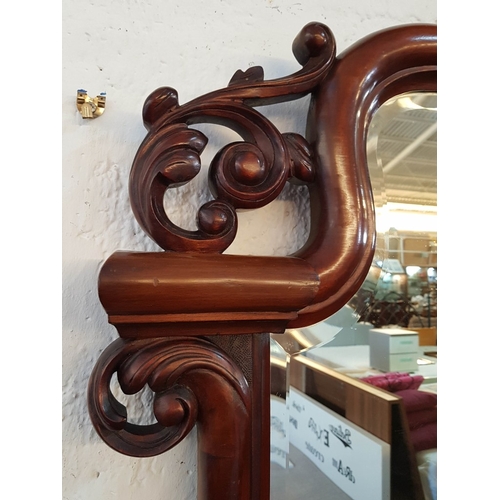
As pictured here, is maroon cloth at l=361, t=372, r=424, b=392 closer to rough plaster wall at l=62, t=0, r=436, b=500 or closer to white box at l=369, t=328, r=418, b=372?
white box at l=369, t=328, r=418, b=372

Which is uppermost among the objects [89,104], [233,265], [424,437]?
[89,104]

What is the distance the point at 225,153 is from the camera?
13.6 inches

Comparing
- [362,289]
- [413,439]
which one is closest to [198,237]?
[362,289]

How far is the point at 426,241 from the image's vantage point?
19.2 inches

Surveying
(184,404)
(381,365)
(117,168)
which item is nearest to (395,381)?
(381,365)

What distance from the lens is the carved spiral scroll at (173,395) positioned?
313 mm

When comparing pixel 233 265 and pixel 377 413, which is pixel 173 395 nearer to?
pixel 233 265

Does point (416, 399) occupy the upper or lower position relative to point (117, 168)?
lower

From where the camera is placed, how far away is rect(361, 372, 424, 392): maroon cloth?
454 millimetres

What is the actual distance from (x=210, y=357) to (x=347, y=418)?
19 centimetres

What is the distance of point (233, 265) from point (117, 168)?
141mm

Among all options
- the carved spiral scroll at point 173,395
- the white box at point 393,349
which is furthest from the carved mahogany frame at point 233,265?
the white box at point 393,349

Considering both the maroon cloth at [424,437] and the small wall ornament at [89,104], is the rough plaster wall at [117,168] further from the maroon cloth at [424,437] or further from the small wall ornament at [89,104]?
the maroon cloth at [424,437]
